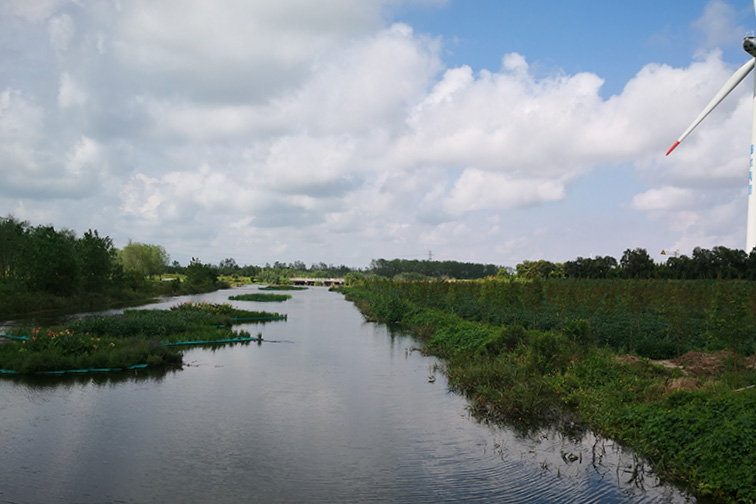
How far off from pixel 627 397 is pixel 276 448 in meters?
7.84

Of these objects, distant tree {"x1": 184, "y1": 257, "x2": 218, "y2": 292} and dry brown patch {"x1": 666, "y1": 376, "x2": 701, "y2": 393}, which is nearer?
dry brown patch {"x1": 666, "y1": 376, "x2": 701, "y2": 393}

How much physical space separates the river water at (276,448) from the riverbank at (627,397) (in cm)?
55

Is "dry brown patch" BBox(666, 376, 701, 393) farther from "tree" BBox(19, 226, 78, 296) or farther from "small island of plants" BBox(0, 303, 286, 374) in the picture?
"tree" BBox(19, 226, 78, 296)

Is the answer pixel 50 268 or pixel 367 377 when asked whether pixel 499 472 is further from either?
pixel 50 268

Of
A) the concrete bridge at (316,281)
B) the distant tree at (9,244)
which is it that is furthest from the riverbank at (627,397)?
the concrete bridge at (316,281)

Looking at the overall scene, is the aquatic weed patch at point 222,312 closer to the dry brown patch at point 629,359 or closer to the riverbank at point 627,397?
the riverbank at point 627,397

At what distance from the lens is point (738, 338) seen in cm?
1197

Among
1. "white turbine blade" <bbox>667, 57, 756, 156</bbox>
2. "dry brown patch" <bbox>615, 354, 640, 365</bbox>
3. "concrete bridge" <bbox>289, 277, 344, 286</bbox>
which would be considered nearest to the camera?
"dry brown patch" <bbox>615, 354, 640, 365</bbox>

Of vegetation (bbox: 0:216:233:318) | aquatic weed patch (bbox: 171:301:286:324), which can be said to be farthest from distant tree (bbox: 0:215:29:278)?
aquatic weed patch (bbox: 171:301:286:324)

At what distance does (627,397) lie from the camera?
11.3m

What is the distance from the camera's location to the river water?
7.68 meters

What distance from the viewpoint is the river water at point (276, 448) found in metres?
7.68

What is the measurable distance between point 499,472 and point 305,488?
3.36 meters

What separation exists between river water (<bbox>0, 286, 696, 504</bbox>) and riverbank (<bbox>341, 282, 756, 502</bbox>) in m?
0.55
